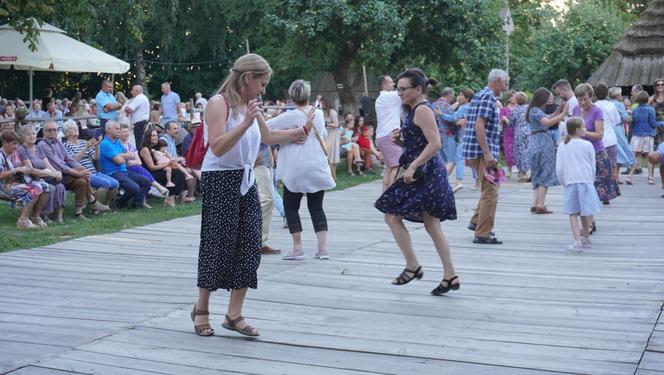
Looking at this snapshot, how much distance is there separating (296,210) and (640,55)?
24.4 m

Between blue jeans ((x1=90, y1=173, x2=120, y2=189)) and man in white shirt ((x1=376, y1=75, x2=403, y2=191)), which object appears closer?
man in white shirt ((x1=376, y1=75, x2=403, y2=191))

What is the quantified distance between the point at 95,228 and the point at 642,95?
37.2 feet

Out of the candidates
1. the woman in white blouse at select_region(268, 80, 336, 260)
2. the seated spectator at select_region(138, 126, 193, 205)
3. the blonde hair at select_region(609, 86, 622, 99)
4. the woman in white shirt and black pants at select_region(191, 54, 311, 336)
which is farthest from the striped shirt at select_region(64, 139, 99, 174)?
the blonde hair at select_region(609, 86, 622, 99)

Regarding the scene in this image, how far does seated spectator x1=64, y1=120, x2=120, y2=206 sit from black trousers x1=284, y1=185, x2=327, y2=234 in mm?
4734

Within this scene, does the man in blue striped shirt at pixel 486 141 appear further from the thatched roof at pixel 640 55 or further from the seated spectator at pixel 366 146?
the thatched roof at pixel 640 55

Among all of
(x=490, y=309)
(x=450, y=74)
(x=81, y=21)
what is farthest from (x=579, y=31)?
(x=490, y=309)

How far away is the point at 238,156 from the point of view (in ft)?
20.6

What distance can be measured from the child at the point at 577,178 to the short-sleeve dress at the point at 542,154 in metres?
2.71

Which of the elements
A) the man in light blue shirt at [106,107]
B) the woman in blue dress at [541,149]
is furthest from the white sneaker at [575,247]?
the man in light blue shirt at [106,107]

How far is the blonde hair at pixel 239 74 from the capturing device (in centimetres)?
618

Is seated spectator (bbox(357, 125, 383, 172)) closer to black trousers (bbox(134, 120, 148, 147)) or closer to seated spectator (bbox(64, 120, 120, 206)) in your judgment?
black trousers (bbox(134, 120, 148, 147))

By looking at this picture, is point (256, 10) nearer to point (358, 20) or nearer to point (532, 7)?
point (358, 20)

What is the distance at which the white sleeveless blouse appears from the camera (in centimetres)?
624

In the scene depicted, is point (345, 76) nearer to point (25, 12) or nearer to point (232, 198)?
point (25, 12)
